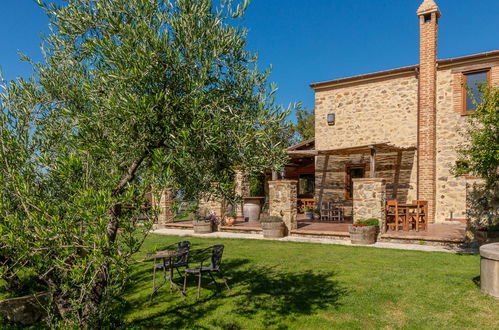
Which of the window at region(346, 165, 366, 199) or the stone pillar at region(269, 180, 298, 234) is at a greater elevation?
the window at region(346, 165, 366, 199)

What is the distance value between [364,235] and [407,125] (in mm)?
6379

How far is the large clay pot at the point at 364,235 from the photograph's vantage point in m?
9.84

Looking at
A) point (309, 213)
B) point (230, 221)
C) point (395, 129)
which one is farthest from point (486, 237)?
point (230, 221)

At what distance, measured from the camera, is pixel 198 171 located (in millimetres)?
3783

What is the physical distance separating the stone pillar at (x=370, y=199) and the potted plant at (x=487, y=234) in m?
2.47

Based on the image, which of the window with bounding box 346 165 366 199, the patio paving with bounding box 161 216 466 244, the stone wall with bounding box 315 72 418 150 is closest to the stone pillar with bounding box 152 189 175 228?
the patio paving with bounding box 161 216 466 244

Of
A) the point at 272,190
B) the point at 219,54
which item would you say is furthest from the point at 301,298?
the point at 272,190

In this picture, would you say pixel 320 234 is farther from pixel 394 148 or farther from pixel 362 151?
pixel 362 151

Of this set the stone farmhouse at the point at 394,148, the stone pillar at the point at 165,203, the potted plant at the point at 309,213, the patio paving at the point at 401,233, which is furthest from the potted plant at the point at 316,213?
the stone pillar at the point at 165,203

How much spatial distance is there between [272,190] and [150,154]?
8.64m

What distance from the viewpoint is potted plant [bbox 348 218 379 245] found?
32.3ft

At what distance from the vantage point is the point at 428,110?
13.2 meters

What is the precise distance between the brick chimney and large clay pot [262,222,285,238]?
234 inches

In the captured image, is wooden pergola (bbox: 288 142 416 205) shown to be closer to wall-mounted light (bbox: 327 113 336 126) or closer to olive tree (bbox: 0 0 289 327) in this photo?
wall-mounted light (bbox: 327 113 336 126)
